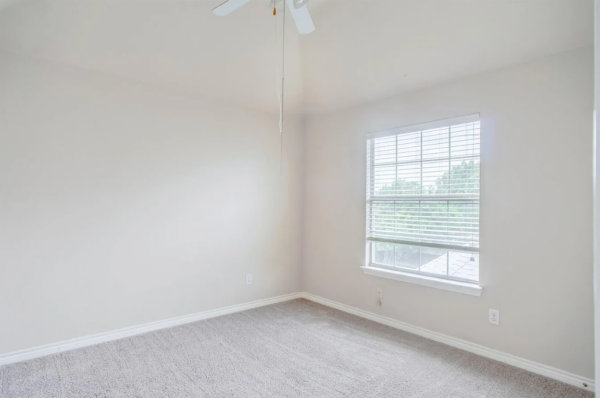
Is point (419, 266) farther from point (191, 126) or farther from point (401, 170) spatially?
point (191, 126)

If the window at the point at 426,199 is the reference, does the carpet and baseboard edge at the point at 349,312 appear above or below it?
below

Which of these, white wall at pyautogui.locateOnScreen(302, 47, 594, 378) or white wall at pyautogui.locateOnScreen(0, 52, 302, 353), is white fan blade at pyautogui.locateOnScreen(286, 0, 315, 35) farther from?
white wall at pyautogui.locateOnScreen(0, 52, 302, 353)

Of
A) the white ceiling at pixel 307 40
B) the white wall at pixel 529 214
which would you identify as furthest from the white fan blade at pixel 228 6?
the white wall at pixel 529 214

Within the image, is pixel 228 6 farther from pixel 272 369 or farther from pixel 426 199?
pixel 272 369

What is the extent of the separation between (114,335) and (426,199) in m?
3.01

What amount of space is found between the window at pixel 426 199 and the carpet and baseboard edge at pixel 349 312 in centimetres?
52

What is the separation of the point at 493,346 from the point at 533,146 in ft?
5.11

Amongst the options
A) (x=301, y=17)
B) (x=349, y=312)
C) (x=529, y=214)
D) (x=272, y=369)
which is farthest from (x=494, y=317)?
(x=301, y=17)

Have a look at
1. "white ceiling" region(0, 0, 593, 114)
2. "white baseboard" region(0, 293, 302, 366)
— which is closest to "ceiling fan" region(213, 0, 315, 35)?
"white ceiling" region(0, 0, 593, 114)

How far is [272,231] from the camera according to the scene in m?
3.99

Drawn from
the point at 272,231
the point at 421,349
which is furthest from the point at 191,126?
the point at 421,349

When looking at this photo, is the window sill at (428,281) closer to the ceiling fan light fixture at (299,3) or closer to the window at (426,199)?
the window at (426,199)

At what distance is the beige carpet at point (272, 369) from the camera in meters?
2.12

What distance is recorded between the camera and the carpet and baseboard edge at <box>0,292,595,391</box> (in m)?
2.30
